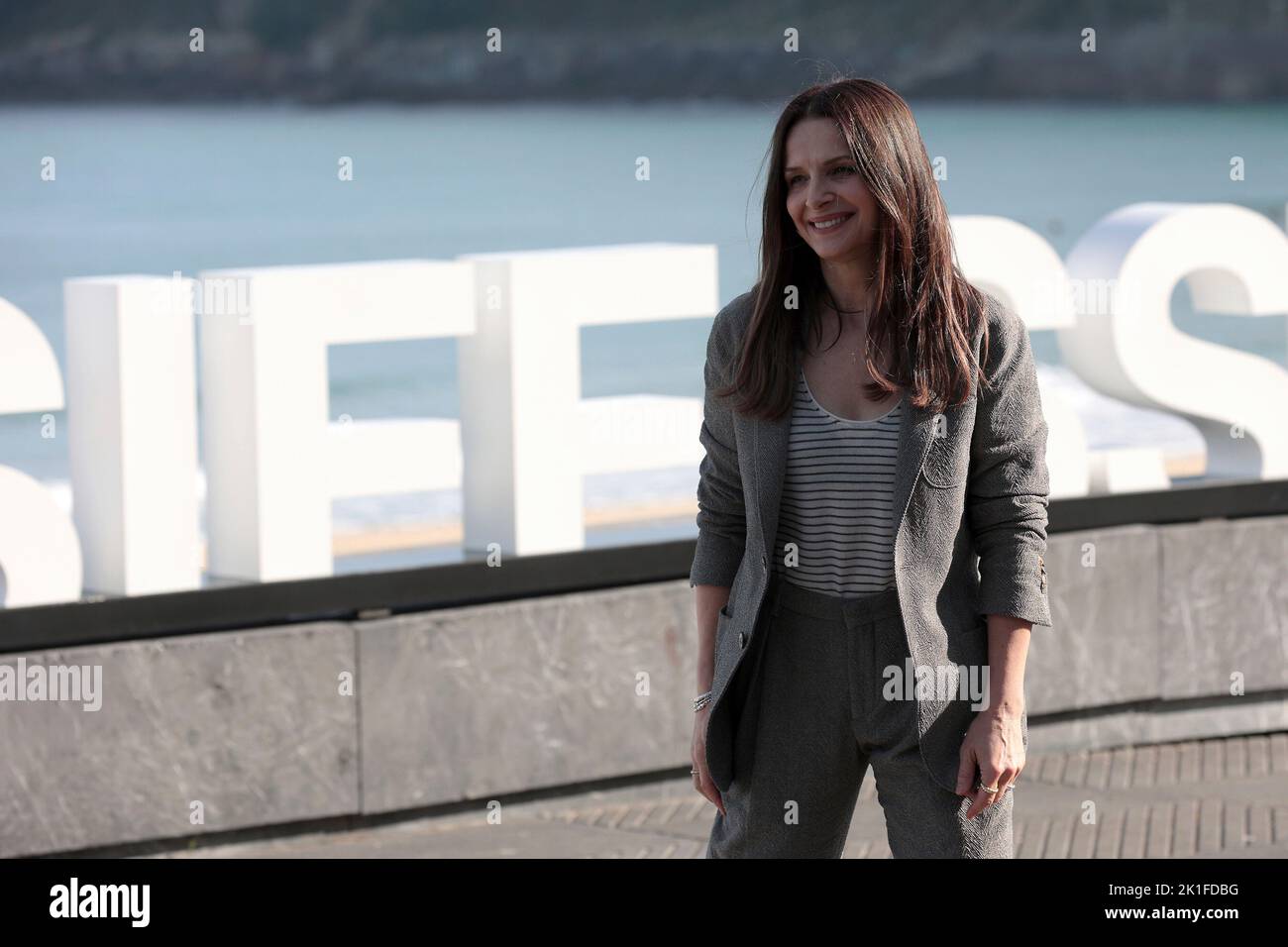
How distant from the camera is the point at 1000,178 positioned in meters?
62.5

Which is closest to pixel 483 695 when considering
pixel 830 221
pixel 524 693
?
pixel 524 693

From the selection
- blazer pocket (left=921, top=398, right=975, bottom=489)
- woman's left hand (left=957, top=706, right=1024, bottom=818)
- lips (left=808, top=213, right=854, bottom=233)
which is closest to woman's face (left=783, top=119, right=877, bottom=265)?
lips (left=808, top=213, right=854, bottom=233)

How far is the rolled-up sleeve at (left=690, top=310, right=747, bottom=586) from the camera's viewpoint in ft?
11.0

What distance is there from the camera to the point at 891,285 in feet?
10.4

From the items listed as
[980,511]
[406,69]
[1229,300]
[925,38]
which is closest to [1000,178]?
[925,38]

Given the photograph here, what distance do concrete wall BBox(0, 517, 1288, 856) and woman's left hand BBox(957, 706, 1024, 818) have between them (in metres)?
3.06

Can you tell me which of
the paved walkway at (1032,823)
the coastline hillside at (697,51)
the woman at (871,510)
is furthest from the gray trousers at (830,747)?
the coastline hillside at (697,51)

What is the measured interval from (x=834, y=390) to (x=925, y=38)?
7387 centimetres

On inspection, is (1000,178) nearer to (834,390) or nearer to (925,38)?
(925,38)

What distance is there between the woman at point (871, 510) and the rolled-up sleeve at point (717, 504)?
0.02 m

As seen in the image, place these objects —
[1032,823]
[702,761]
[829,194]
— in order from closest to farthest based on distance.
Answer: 1. [829,194]
2. [702,761]
3. [1032,823]

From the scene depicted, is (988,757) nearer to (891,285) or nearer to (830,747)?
(830,747)

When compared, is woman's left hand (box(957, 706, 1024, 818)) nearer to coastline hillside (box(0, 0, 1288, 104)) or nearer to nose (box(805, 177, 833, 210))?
nose (box(805, 177, 833, 210))

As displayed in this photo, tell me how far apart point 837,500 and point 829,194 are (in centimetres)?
47
